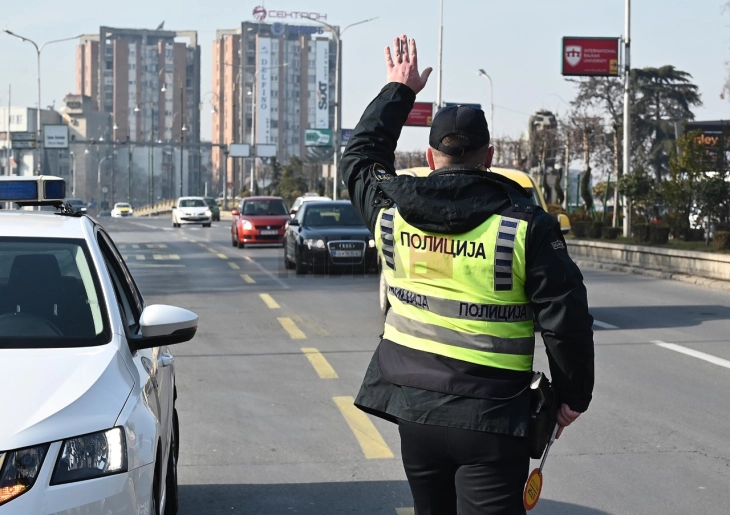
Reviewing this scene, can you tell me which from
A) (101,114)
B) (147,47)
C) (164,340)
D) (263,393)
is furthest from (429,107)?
(147,47)

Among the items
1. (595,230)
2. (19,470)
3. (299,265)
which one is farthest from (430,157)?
(595,230)

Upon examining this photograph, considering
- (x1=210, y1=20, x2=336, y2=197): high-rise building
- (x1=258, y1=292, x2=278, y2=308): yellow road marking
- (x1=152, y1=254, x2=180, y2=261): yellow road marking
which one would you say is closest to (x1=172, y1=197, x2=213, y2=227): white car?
(x1=152, y1=254, x2=180, y2=261): yellow road marking

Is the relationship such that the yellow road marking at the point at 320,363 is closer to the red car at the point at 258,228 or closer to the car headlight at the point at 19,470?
the car headlight at the point at 19,470

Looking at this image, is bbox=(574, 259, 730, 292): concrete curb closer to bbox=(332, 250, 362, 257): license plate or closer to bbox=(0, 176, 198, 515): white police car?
bbox=(332, 250, 362, 257): license plate

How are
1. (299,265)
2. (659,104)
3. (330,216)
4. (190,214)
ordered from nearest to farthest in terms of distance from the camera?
1. (299,265)
2. (330,216)
3. (190,214)
4. (659,104)

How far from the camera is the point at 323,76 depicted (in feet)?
621

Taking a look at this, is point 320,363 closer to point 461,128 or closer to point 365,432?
point 365,432

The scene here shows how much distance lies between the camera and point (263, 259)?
28.1 meters

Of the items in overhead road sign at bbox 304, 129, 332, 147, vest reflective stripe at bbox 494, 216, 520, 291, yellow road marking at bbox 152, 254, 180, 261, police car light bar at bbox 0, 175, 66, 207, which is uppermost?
overhead road sign at bbox 304, 129, 332, 147

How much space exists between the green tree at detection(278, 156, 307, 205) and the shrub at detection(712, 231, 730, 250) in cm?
7148

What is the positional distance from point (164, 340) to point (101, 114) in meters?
180

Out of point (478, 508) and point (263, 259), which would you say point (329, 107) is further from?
point (478, 508)

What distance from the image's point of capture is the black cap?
129 inches

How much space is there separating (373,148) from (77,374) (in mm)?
1231
